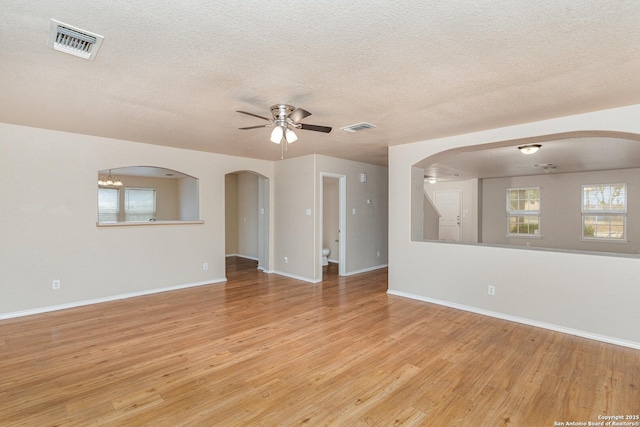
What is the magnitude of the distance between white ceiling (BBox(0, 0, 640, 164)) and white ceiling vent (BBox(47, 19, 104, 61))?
46 mm

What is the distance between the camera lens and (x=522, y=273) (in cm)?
385

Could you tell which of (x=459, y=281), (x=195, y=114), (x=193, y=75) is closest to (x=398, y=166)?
(x=459, y=281)

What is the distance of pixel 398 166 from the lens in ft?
16.5

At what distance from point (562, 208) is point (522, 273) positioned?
577 cm

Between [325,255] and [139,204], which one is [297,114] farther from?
[139,204]

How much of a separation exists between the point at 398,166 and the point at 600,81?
2732 mm

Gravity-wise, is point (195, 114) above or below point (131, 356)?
above

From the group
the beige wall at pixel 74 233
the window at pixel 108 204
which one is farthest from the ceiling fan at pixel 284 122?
the window at pixel 108 204

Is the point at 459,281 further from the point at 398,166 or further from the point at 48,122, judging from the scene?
the point at 48,122

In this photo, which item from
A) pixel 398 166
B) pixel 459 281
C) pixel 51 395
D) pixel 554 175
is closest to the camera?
pixel 51 395

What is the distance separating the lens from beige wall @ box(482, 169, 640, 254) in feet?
23.8

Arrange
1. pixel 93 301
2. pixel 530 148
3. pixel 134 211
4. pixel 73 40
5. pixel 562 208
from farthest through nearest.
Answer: pixel 134 211, pixel 562 208, pixel 530 148, pixel 93 301, pixel 73 40

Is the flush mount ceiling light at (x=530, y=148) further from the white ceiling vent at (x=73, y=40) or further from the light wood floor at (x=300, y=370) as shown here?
the white ceiling vent at (x=73, y=40)

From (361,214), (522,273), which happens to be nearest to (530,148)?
(522,273)
